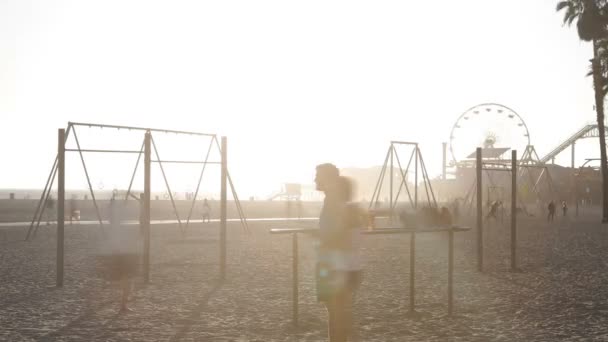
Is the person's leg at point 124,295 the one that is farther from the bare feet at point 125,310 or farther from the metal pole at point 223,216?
the metal pole at point 223,216

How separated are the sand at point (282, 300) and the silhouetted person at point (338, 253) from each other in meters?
1.97

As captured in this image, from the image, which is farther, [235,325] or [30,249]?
[30,249]

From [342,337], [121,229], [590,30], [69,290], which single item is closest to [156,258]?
[69,290]

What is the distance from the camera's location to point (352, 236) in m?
5.92

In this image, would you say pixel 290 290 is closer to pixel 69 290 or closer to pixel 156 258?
pixel 69 290

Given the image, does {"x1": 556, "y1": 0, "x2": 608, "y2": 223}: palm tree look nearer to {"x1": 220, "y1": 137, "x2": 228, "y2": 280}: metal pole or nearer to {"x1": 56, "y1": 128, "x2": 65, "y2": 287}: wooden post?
{"x1": 220, "y1": 137, "x2": 228, "y2": 280}: metal pole

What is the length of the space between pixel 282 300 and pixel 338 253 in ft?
15.9

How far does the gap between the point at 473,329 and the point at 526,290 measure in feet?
12.3

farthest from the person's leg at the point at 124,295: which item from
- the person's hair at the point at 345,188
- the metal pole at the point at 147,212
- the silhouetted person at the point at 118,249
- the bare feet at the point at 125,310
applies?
the person's hair at the point at 345,188

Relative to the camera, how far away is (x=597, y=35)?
35.9 metres

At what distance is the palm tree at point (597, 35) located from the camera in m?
35.6

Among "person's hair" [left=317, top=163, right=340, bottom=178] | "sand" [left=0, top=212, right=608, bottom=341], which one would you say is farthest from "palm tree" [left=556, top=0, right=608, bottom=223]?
"person's hair" [left=317, top=163, right=340, bottom=178]

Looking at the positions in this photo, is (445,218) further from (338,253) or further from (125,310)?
(338,253)

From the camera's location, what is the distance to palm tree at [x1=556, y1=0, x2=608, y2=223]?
35594 mm
